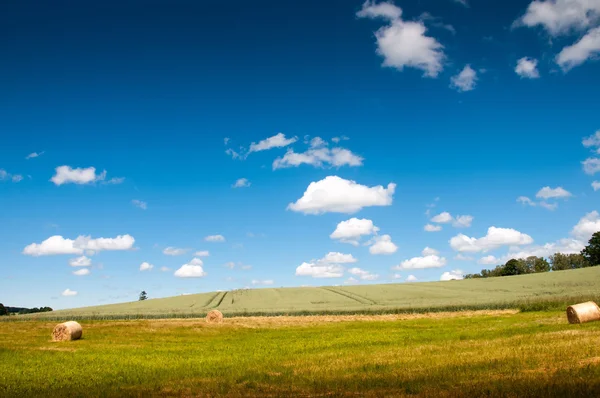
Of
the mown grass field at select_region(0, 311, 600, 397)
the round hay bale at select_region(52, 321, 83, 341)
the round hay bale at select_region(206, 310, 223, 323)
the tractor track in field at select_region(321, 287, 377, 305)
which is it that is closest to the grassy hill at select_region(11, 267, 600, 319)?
the tractor track in field at select_region(321, 287, 377, 305)

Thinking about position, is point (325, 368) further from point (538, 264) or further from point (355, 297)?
point (538, 264)

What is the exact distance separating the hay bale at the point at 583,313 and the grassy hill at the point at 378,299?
2486cm

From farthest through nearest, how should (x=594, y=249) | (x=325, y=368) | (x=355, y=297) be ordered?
(x=594, y=249), (x=355, y=297), (x=325, y=368)

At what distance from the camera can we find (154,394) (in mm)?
14258

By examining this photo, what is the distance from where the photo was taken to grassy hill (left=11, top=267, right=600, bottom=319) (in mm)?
62844

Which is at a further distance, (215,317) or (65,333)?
(215,317)

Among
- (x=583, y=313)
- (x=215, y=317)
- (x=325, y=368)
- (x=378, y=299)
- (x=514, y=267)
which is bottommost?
(x=325, y=368)

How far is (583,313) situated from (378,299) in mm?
51000

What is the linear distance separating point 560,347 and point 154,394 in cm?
1515

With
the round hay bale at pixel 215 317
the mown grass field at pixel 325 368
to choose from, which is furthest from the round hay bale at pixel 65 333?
the round hay bale at pixel 215 317

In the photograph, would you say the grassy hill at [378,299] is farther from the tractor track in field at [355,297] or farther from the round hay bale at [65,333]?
the round hay bale at [65,333]

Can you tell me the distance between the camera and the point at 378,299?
79.9m

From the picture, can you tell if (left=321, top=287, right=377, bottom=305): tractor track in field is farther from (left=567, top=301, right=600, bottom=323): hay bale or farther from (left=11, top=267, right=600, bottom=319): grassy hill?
(left=567, top=301, right=600, bottom=323): hay bale

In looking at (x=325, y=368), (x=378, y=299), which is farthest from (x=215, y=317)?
(x=378, y=299)
